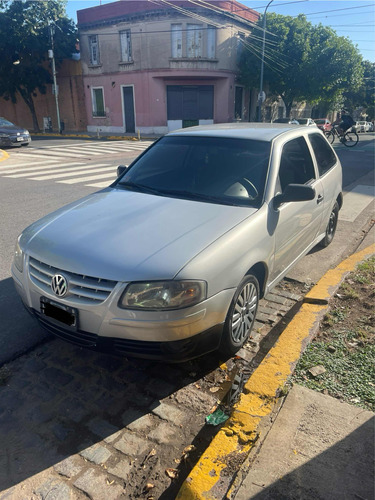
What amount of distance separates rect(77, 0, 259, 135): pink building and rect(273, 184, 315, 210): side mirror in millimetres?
29064

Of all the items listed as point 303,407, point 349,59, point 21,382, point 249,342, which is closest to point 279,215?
point 249,342

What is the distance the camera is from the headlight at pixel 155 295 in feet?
7.93

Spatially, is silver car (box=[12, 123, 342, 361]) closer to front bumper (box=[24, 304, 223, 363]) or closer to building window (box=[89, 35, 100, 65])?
front bumper (box=[24, 304, 223, 363])

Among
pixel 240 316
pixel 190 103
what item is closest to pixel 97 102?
pixel 190 103

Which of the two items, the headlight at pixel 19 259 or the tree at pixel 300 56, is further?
the tree at pixel 300 56

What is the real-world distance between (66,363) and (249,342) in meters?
1.52

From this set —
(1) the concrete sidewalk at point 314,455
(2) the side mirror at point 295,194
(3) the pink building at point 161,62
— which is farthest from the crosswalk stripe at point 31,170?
(3) the pink building at point 161,62

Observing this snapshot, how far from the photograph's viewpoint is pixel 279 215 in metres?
3.41

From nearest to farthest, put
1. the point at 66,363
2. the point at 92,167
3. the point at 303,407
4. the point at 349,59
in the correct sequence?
the point at 303,407 < the point at 66,363 < the point at 92,167 < the point at 349,59

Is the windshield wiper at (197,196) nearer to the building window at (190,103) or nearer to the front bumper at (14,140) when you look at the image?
the front bumper at (14,140)

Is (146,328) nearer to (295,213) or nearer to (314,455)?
(314,455)

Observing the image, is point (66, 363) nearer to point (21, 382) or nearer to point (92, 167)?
point (21, 382)

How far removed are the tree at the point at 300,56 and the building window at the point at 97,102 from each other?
39.7 ft

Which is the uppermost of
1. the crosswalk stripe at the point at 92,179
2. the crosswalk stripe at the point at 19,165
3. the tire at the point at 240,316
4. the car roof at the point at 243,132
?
the car roof at the point at 243,132
